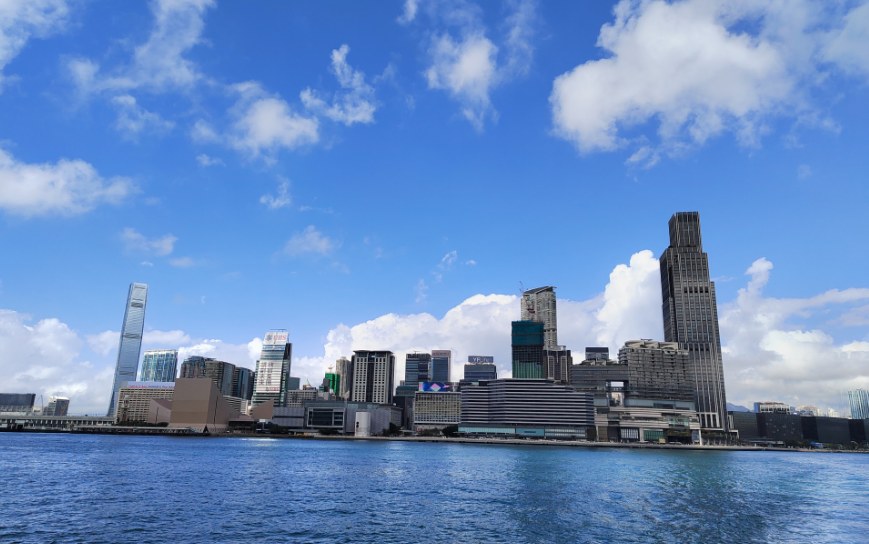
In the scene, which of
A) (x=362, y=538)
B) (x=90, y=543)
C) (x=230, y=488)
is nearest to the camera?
(x=90, y=543)

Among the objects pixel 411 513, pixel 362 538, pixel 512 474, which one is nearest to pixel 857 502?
pixel 512 474

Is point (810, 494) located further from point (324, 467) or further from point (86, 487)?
point (86, 487)

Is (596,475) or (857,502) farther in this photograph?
(596,475)

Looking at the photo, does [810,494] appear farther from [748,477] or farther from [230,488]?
[230,488]

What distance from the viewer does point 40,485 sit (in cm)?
6131

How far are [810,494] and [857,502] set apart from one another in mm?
7470

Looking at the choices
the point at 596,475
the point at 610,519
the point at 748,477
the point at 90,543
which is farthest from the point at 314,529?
the point at 748,477

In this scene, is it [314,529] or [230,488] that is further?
[230,488]

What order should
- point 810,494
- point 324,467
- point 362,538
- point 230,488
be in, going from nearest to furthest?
point 362,538 → point 230,488 → point 810,494 → point 324,467

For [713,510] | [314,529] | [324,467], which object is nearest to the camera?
[314,529]

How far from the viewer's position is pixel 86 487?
60156 mm

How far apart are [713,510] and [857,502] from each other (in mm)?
25838

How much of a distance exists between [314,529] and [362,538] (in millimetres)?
4775

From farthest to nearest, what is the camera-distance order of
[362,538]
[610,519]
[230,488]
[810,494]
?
1. [810,494]
2. [230,488]
3. [610,519]
4. [362,538]
